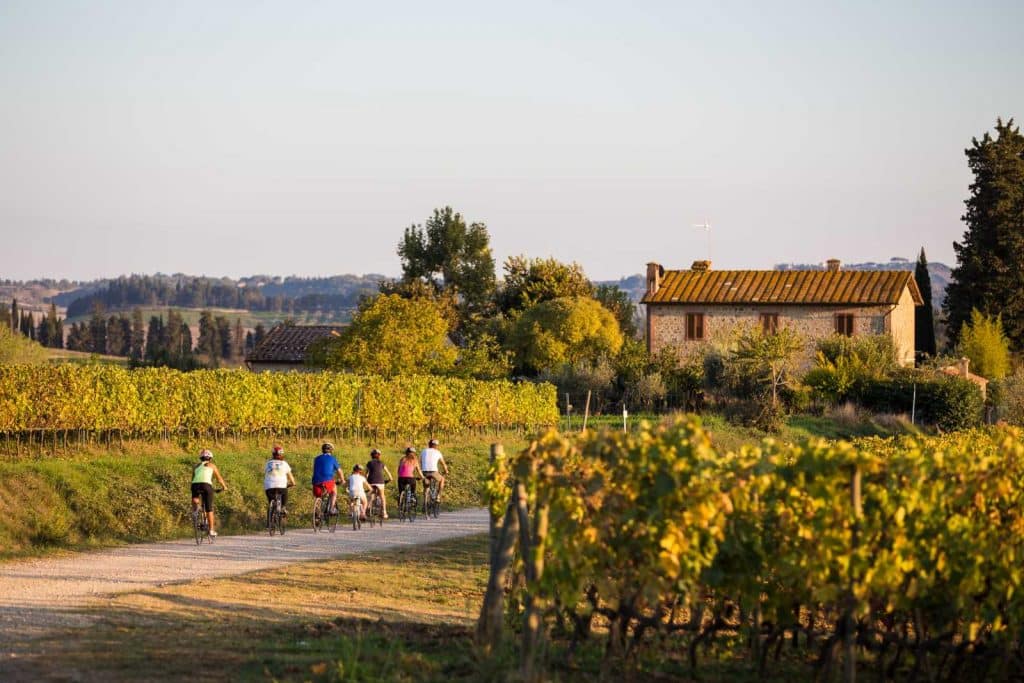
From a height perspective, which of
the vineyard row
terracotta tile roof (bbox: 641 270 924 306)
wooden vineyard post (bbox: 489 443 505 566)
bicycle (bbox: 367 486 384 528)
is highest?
terracotta tile roof (bbox: 641 270 924 306)

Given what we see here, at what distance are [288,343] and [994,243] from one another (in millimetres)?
41596

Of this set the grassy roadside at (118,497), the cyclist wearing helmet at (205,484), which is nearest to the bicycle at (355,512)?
the grassy roadside at (118,497)

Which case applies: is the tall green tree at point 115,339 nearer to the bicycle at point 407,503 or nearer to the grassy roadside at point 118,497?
the grassy roadside at point 118,497

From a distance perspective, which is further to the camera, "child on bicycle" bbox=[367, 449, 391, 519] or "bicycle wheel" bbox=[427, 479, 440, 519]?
"bicycle wheel" bbox=[427, 479, 440, 519]

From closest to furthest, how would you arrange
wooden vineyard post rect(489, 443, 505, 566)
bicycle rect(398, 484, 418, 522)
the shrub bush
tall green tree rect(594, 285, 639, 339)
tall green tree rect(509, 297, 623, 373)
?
wooden vineyard post rect(489, 443, 505, 566)
bicycle rect(398, 484, 418, 522)
the shrub bush
tall green tree rect(509, 297, 623, 373)
tall green tree rect(594, 285, 639, 339)

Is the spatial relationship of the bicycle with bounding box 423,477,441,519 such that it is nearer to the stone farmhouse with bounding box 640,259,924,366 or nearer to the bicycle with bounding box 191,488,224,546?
the bicycle with bounding box 191,488,224,546

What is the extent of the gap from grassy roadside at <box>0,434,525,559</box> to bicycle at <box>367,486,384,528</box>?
1.45 m

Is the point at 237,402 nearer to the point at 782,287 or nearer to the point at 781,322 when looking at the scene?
the point at 781,322

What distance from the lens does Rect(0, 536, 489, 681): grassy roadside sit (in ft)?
39.5

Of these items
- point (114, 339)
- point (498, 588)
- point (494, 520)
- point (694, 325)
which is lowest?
point (498, 588)

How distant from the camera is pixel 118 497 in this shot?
27547mm

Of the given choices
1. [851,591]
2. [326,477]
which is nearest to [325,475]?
Result: [326,477]

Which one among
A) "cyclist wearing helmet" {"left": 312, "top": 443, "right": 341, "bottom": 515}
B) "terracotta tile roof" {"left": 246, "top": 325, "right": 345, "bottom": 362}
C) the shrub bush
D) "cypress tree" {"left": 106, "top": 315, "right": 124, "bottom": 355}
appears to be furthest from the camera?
"cypress tree" {"left": 106, "top": 315, "right": 124, "bottom": 355}

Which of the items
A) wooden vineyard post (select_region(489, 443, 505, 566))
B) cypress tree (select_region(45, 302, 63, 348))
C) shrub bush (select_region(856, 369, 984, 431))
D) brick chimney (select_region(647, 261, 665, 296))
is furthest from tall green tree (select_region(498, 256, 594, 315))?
cypress tree (select_region(45, 302, 63, 348))
